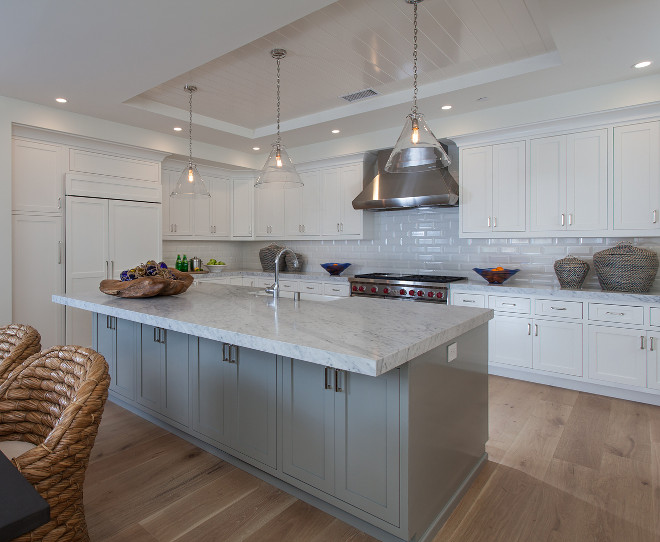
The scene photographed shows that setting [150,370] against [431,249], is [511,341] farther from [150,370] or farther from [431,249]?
[150,370]

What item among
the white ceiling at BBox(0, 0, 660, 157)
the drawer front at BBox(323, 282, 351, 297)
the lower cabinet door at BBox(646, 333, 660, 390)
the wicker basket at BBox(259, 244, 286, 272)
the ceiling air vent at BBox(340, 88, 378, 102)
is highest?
the ceiling air vent at BBox(340, 88, 378, 102)

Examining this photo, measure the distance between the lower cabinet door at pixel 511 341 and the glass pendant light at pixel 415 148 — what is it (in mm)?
2063

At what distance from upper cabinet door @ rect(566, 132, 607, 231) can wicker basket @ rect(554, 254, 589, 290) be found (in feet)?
1.03

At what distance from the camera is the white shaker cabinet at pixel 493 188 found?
4254 millimetres

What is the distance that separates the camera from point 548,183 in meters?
4.08

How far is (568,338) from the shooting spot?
12.4 feet

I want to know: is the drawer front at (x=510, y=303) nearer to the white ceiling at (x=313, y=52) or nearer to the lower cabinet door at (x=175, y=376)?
the white ceiling at (x=313, y=52)

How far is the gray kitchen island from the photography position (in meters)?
1.71

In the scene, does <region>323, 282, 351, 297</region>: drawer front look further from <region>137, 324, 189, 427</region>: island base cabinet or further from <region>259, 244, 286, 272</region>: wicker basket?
<region>137, 324, 189, 427</region>: island base cabinet

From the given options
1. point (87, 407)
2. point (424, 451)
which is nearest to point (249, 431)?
point (424, 451)

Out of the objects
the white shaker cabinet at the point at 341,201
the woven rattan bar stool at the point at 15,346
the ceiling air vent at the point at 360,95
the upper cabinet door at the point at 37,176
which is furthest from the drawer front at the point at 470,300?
the upper cabinet door at the point at 37,176

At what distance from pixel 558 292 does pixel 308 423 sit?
9.28 feet

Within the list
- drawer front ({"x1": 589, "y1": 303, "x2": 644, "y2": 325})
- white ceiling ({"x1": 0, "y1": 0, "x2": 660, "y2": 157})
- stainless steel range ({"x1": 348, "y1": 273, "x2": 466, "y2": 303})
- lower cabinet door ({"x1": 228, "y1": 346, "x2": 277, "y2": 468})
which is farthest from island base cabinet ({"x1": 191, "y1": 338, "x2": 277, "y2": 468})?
drawer front ({"x1": 589, "y1": 303, "x2": 644, "y2": 325})

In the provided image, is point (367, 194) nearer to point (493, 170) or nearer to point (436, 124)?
point (436, 124)
